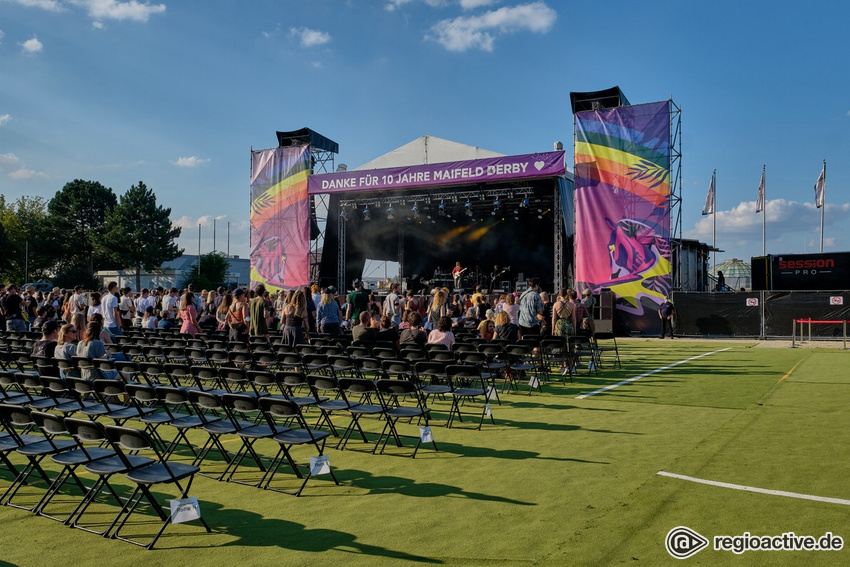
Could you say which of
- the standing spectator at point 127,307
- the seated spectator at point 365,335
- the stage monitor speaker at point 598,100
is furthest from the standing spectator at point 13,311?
the stage monitor speaker at point 598,100

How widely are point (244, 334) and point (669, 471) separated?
27.0ft

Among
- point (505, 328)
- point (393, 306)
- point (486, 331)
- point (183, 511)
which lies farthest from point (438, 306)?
point (183, 511)

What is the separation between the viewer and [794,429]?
249 inches

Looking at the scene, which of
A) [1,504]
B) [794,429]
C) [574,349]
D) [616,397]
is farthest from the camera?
[574,349]

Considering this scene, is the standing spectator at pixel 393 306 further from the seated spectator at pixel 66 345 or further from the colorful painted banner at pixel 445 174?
the colorful painted banner at pixel 445 174

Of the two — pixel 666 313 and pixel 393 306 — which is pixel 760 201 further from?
pixel 393 306

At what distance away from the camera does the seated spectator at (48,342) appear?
301 inches

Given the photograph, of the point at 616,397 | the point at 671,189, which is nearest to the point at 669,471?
the point at 616,397

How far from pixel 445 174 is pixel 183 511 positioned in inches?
702

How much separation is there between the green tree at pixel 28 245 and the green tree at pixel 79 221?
817 millimetres

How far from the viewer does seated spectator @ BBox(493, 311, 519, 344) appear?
10.1 metres

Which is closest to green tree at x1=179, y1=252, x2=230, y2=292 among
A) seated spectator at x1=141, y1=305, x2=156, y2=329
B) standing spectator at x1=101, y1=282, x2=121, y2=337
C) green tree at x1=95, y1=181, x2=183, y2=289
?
green tree at x1=95, y1=181, x2=183, y2=289

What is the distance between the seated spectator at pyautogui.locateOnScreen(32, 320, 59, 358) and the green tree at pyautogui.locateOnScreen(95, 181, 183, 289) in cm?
4704

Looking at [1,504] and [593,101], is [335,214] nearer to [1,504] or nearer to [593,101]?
[593,101]
